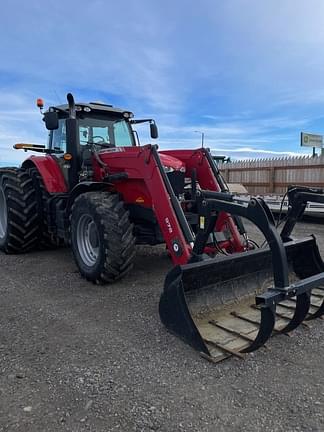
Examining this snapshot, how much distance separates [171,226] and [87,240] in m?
1.53

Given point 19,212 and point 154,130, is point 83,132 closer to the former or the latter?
point 154,130

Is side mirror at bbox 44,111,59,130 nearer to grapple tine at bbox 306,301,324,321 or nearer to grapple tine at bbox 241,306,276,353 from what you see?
grapple tine at bbox 241,306,276,353

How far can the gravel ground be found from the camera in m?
2.33

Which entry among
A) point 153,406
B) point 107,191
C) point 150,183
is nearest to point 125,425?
point 153,406

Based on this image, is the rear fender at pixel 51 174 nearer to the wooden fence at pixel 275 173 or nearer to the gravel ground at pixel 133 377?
the gravel ground at pixel 133 377

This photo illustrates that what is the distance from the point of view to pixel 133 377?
2805 millimetres

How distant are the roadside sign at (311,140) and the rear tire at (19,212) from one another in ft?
49.7

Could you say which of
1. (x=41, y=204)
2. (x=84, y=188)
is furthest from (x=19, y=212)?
(x=84, y=188)

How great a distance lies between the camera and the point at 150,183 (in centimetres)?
449

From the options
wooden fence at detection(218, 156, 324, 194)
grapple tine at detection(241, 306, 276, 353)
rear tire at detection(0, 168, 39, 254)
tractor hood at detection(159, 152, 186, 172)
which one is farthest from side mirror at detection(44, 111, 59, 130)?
wooden fence at detection(218, 156, 324, 194)

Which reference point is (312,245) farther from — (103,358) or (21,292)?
(21,292)

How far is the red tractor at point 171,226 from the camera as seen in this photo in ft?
10.3

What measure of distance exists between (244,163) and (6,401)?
15.0 m

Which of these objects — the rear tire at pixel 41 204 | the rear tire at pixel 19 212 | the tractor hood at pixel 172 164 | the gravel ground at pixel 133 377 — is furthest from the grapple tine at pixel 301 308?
the rear tire at pixel 19 212
